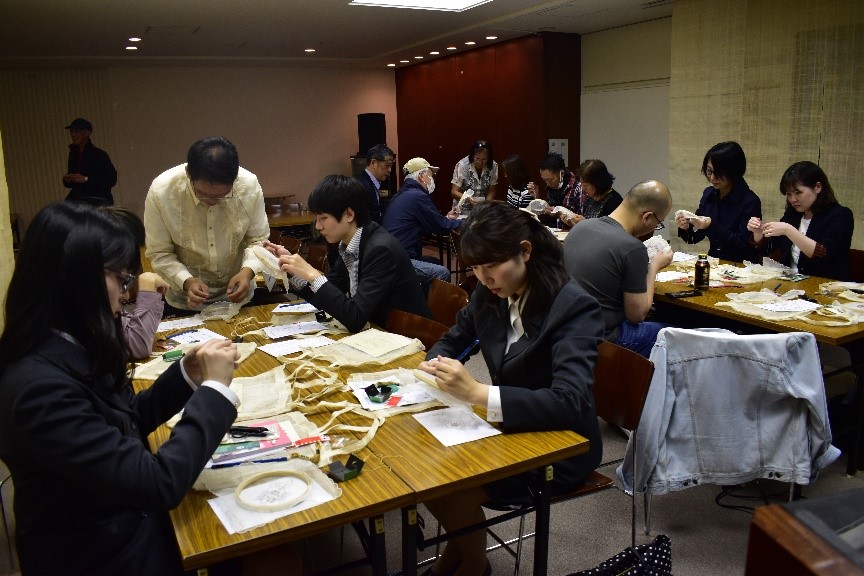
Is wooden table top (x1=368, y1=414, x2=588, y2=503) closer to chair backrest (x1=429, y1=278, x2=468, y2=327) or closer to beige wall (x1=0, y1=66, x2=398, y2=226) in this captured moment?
chair backrest (x1=429, y1=278, x2=468, y2=327)

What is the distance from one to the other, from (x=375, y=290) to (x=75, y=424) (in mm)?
1668

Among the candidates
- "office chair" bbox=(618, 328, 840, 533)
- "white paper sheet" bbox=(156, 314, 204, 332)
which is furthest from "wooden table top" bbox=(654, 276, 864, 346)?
"white paper sheet" bbox=(156, 314, 204, 332)

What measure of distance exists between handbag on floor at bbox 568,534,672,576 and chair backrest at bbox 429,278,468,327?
56.4 inches

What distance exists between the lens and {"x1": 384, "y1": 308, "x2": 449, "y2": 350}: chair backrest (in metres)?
2.63

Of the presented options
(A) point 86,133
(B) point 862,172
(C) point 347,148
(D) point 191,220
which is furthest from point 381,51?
(D) point 191,220

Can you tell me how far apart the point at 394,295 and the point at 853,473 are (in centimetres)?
Answer: 234

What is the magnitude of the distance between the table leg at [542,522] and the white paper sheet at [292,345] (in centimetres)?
114

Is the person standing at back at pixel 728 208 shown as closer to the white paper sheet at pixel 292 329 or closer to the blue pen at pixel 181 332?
the white paper sheet at pixel 292 329

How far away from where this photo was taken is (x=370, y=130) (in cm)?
1109

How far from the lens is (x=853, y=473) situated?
10.2 ft

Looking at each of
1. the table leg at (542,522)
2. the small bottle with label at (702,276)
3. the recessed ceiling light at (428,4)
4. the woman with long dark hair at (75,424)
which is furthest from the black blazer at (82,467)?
the recessed ceiling light at (428,4)

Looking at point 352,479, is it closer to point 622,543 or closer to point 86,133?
point 622,543

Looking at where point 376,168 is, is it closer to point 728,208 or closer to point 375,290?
point 728,208

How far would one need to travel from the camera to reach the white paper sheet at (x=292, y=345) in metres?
2.57
